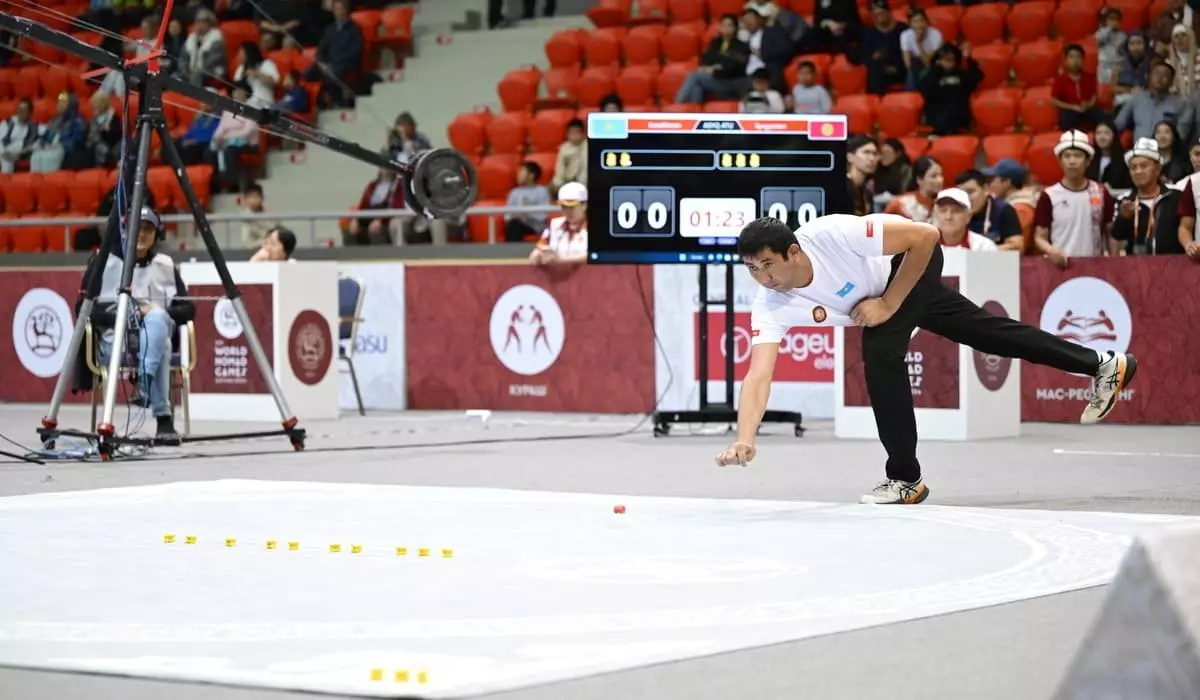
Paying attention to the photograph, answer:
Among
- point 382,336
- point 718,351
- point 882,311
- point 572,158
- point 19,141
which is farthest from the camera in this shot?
point 19,141

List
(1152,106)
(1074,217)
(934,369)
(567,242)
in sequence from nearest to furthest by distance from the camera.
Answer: (934,369)
(1074,217)
(567,242)
(1152,106)

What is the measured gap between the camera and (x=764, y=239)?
7.53 metres

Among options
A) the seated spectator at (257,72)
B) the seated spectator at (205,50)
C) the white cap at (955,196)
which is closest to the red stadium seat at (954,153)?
the white cap at (955,196)

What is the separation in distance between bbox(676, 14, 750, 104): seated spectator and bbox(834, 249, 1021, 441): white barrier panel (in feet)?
20.6

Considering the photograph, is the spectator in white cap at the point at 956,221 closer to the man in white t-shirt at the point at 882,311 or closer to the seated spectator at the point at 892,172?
the seated spectator at the point at 892,172

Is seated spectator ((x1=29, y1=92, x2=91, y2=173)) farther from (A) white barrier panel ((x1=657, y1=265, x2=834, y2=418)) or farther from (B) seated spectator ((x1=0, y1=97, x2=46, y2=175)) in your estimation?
(A) white barrier panel ((x1=657, y1=265, x2=834, y2=418))

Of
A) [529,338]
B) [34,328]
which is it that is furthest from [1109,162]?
[34,328]

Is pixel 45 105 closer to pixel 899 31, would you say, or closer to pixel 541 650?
pixel 899 31

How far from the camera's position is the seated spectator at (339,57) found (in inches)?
869

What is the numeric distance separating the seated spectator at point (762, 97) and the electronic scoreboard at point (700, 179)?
4.87 m

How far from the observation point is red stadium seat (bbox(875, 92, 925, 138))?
17500mm

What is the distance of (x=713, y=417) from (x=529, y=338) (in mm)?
3306

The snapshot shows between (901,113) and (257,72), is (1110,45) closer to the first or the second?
(901,113)

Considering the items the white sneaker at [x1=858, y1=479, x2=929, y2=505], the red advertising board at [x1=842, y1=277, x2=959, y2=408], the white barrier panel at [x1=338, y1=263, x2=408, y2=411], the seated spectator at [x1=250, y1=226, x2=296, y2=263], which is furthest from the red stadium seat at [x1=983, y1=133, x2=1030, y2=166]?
the white sneaker at [x1=858, y1=479, x2=929, y2=505]
